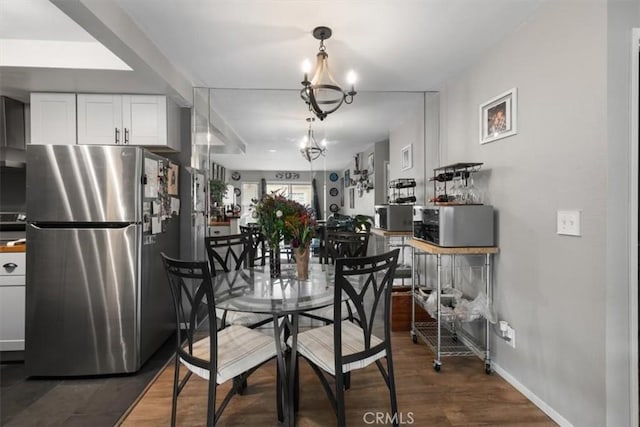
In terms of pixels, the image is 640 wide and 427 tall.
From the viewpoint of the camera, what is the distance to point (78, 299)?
7.47 ft

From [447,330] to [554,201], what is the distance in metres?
1.64

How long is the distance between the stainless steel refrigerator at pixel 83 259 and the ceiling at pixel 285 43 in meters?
0.74

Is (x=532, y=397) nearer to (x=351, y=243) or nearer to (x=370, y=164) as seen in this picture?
(x=351, y=243)

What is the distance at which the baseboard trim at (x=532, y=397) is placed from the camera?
1.76 m

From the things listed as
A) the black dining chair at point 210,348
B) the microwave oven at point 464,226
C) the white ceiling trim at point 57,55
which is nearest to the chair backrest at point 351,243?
the microwave oven at point 464,226

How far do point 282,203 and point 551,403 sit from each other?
79.2 inches

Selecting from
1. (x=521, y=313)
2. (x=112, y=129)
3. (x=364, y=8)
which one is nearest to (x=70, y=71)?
(x=112, y=129)

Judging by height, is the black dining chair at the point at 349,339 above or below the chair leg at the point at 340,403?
above

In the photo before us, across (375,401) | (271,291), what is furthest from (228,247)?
(375,401)

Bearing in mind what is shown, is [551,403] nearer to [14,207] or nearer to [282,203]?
[282,203]

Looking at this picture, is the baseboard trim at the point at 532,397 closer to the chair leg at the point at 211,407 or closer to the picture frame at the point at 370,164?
the chair leg at the point at 211,407

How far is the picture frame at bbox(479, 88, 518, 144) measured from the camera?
210cm

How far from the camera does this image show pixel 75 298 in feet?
7.46

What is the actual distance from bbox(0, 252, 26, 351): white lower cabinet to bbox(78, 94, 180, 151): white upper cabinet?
110 cm
